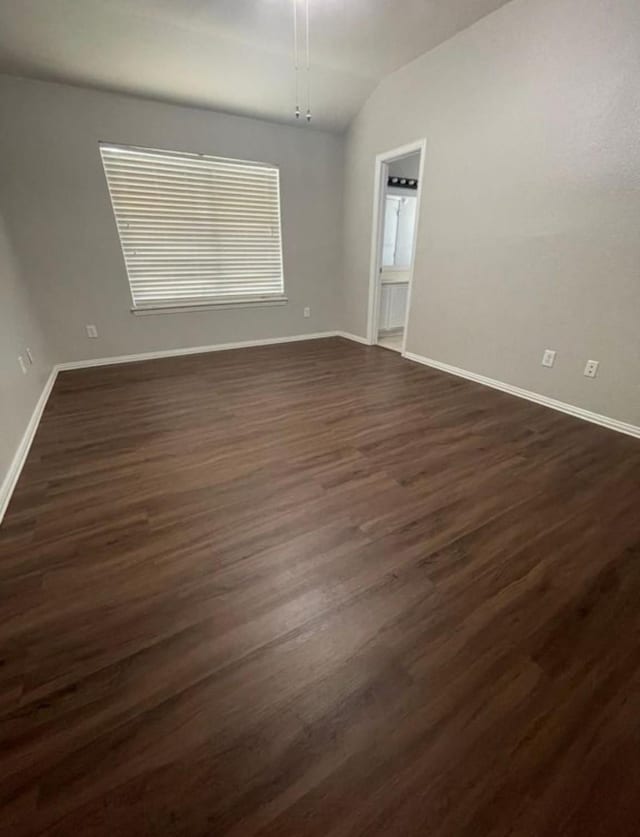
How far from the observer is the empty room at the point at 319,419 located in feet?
2.87

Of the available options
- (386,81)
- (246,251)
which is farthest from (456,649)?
(386,81)

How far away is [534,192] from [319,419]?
2.23 metres

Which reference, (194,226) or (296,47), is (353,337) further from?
(296,47)

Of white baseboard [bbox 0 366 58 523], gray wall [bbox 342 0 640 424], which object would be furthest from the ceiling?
white baseboard [bbox 0 366 58 523]

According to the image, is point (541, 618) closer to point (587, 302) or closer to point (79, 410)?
point (587, 302)

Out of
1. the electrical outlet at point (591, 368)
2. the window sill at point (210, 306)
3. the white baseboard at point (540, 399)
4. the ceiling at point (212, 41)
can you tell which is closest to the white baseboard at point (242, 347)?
the white baseboard at point (540, 399)

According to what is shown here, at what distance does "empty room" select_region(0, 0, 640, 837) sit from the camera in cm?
88

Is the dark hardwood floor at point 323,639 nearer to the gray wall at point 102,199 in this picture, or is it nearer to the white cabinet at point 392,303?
the gray wall at point 102,199

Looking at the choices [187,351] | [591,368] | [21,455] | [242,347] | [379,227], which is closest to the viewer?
[21,455]

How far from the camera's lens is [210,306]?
4141mm

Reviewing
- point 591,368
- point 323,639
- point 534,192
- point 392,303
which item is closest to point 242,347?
point 392,303

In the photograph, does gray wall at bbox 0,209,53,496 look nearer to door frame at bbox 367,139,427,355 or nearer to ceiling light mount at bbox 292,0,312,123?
ceiling light mount at bbox 292,0,312,123

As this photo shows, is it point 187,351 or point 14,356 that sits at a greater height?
point 14,356

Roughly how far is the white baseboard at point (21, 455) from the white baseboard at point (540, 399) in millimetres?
3371
